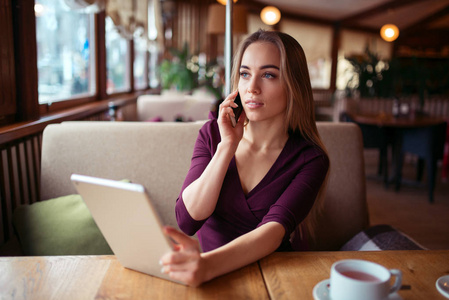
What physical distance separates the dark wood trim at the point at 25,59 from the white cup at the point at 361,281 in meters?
1.99

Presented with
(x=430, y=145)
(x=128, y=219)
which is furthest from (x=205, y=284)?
(x=430, y=145)

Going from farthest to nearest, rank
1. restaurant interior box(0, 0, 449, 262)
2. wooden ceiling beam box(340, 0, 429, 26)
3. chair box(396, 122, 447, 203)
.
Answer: wooden ceiling beam box(340, 0, 429, 26)
chair box(396, 122, 447, 203)
restaurant interior box(0, 0, 449, 262)

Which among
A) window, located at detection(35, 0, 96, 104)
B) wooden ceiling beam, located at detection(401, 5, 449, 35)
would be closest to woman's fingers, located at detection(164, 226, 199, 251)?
window, located at detection(35, 0, 96, 104)

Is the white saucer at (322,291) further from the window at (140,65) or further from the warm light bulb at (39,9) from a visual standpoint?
the window at (140,65)

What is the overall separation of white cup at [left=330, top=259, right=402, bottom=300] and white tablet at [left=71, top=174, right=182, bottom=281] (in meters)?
0.31

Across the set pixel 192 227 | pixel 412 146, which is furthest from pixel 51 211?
pixel 412 146

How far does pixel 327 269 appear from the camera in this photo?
909 mm

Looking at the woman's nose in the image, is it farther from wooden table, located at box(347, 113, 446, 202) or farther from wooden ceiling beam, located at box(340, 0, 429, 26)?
wooden ceiling beam, located at box(340, 0, 429, 26)

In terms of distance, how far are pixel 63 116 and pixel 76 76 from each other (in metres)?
1.28

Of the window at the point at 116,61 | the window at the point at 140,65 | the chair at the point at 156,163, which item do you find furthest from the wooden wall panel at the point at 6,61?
the window at the point at 140,65

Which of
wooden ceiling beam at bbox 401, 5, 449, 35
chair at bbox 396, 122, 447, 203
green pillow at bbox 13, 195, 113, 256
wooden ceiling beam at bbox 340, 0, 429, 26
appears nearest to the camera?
green pillow at bbox 13, 195, 113, 256

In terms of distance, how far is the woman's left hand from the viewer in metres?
0.79

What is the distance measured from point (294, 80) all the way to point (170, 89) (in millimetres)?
5382

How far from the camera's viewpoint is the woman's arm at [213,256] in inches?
31.3
